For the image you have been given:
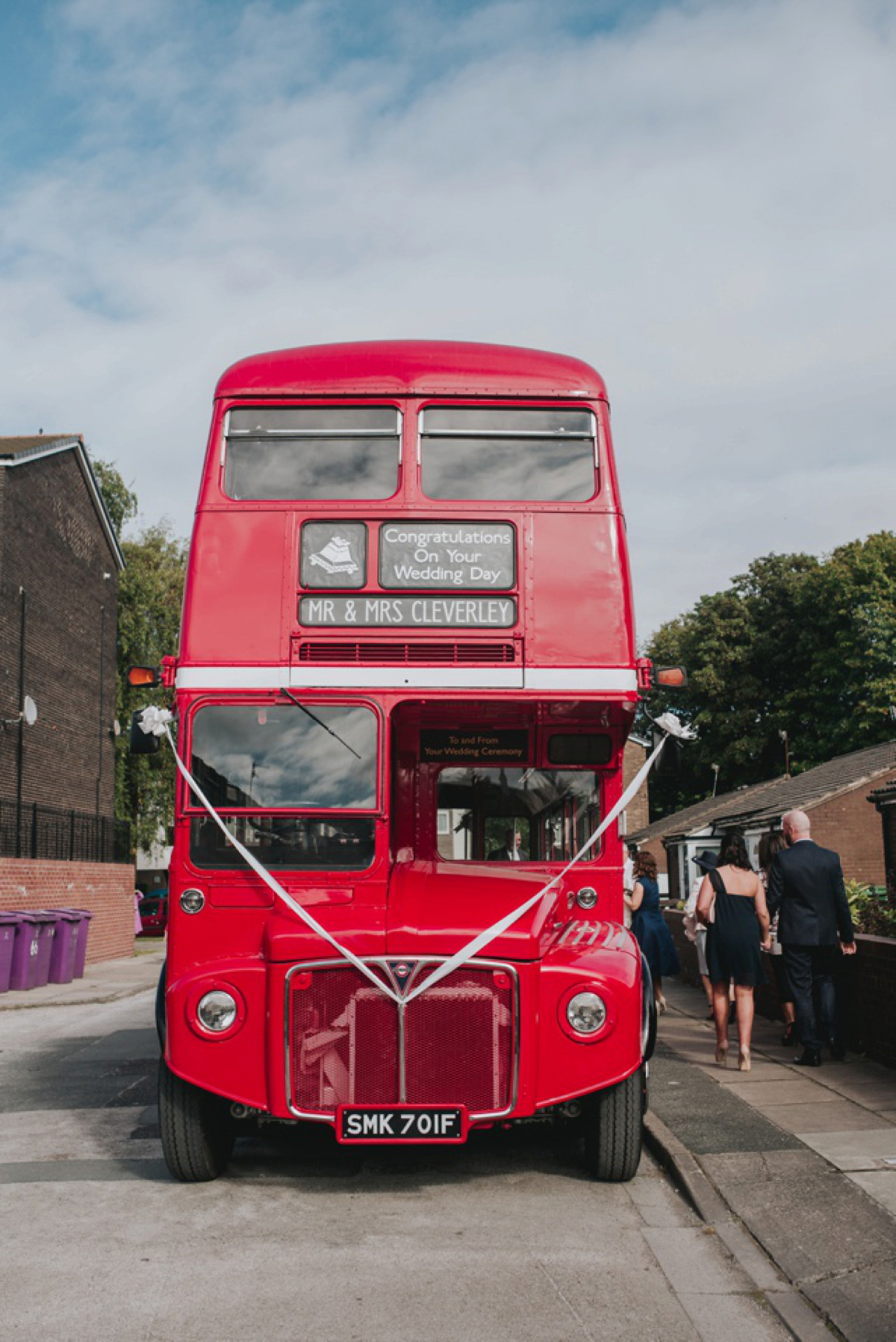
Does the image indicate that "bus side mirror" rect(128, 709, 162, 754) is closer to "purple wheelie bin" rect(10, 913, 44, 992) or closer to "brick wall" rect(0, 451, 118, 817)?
"purple wheelie bin" rect(10, 913, 44, 992)

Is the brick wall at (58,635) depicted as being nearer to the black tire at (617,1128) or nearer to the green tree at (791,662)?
the black tire at (617,1128)

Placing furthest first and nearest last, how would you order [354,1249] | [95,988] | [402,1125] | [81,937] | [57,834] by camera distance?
[57,834]
[81,937]
[95,988]
[402,1125]
[354,1249]

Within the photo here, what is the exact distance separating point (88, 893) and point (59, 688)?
237 inches

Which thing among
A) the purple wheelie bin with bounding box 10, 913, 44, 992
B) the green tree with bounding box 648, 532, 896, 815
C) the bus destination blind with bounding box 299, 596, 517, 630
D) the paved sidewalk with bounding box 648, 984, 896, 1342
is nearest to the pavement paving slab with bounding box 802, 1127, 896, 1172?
the paved sidewalk with bounding box 648, 984, 896, 1342

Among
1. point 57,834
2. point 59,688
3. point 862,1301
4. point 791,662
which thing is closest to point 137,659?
point 59,688

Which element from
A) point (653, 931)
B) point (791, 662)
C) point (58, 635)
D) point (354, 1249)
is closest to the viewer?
point (354, 1249)

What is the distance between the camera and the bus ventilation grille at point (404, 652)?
24.4 ft

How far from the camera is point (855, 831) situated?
37.5m

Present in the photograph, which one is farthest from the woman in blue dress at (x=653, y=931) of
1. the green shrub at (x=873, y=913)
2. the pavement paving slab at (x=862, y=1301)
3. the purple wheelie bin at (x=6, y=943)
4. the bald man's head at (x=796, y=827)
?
the purple wheelie bin at (x=6, y=943)

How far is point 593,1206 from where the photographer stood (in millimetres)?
6445

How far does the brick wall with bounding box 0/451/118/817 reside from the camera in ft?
98.7

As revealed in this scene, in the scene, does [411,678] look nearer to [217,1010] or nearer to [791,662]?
[217,1010]

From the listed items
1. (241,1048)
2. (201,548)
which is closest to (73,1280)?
(241,1048)

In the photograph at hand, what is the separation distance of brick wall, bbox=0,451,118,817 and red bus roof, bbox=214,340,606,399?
2258 centimetres
